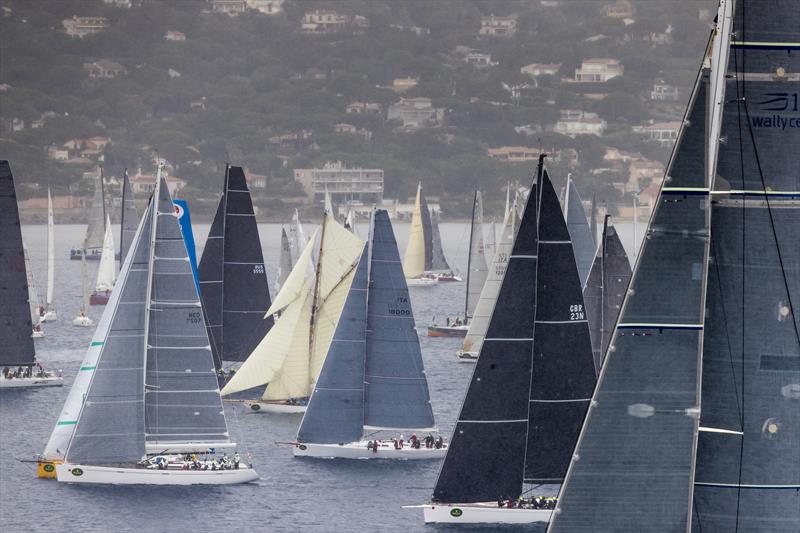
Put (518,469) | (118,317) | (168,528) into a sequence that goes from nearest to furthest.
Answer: (518,469) → (168,528) → (118,317)

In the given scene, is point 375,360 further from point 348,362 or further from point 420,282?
point 420,282

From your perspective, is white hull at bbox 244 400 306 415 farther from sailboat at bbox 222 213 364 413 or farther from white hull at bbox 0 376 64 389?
white hull at bbox 0 376 64 389

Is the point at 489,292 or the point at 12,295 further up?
the point at 489,292

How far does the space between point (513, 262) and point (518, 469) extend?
4356 mm

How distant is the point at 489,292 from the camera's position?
59812 mm

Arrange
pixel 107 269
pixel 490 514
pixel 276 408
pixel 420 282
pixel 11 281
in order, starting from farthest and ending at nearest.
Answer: pixel 420 282, pixel 107 269, pixel 11 281, pixel 276 408, pixel 490 514

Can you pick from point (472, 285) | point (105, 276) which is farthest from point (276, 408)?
point (105, 276)

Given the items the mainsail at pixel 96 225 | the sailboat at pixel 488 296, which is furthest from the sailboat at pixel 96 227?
the sailboat at pixel 488 296

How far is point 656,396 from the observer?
18.2m

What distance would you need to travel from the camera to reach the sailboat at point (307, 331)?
5006cm

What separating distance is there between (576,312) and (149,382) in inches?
516

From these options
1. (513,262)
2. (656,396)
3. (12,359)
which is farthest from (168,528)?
(12,359)

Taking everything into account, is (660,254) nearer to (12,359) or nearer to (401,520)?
(401,520)

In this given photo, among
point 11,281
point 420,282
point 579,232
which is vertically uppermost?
point 579,232
